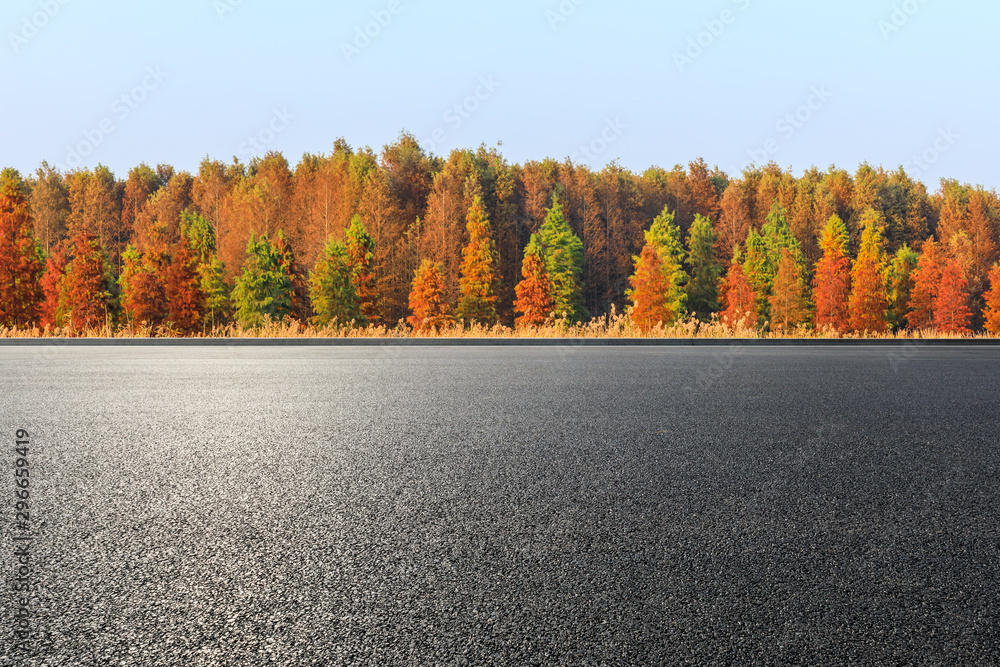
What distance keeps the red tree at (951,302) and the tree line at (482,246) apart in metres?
0.08

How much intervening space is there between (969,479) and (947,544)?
1.80 metres

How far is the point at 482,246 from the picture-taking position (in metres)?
42.6

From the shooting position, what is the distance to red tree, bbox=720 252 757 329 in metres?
38.7

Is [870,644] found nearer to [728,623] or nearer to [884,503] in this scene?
[728,623]

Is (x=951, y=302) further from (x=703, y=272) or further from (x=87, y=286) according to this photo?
(x=87, y=286)

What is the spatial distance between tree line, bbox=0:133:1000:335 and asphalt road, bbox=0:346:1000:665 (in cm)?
2523

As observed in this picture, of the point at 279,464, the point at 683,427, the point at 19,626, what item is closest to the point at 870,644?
the point at 19,626

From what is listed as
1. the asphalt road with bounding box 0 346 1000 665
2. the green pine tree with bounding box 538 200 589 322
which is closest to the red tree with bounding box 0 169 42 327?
the green pine tree with bounding box 538 200 589 322

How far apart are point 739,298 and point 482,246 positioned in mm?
14211

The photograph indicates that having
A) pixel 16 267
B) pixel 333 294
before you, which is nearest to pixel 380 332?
pixel 333 294

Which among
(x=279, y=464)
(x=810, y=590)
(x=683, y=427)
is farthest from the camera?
(x=683, y=427)

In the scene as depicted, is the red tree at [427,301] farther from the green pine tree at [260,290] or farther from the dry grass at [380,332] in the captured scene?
the green pine tree at [260,290]

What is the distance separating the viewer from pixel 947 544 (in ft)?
13.1

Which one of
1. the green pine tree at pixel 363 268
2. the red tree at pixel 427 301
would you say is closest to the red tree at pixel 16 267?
the green pine tree at pixel 363 268
